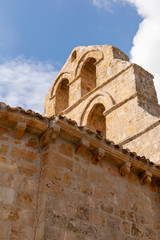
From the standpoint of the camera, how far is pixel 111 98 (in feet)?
36.4

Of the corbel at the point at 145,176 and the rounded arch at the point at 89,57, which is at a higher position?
the rounded arch at the point at 89,57

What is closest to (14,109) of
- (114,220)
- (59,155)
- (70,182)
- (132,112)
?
(59,155)

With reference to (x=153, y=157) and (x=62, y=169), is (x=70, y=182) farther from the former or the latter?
(x=153, y=157)

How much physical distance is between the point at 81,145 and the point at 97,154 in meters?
0.38

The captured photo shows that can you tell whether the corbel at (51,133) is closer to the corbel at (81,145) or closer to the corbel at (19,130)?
the corbel at (19,130)

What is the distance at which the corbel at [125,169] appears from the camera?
5.97 m

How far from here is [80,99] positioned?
12.7 metres

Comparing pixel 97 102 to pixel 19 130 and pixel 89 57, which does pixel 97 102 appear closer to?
pixel 89 57

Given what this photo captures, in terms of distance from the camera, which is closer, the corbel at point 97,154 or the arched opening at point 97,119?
the corbel at point 97,154

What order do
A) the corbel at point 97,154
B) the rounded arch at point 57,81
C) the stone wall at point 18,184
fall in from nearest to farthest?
the stone wall at point 18,184 → the corbel at point 97,154 → the rounded arch at point 57,81

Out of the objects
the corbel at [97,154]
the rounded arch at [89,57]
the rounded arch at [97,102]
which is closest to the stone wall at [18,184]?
the corbel at [97,154]

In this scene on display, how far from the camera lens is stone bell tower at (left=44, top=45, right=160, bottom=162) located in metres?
9.05

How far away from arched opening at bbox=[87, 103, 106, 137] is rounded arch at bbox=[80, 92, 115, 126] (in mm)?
140

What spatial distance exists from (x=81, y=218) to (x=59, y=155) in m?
0.98
